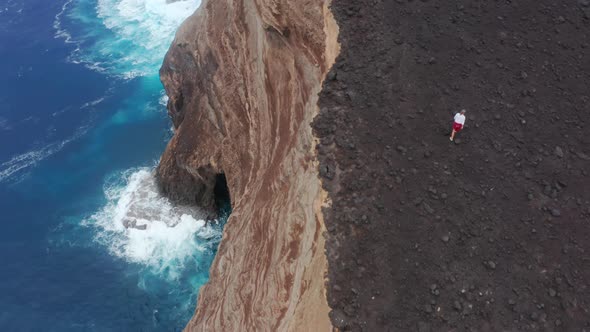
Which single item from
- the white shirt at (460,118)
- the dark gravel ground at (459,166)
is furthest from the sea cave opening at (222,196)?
the white shirt at (460,118)

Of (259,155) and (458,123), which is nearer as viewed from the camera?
(458,123)


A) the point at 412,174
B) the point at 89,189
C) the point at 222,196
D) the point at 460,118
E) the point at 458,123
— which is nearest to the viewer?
the point at 412,174

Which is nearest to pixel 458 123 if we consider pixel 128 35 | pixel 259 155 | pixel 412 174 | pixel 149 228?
pixel 412 174

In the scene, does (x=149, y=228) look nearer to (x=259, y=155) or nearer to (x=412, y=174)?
(x=259, y=155)

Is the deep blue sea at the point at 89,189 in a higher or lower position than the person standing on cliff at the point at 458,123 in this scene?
lower

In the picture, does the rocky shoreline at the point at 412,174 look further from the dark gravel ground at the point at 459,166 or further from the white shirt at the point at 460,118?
the white shirt at the point at 460,118

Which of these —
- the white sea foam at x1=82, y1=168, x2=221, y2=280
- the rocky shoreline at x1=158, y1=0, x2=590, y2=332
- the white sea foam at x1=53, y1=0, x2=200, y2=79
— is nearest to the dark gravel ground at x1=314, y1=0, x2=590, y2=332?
the rocky shoreline at x1=158, y1=0, x2=590, y2=332

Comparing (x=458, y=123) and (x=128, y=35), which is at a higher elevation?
(x=458, y=123)
